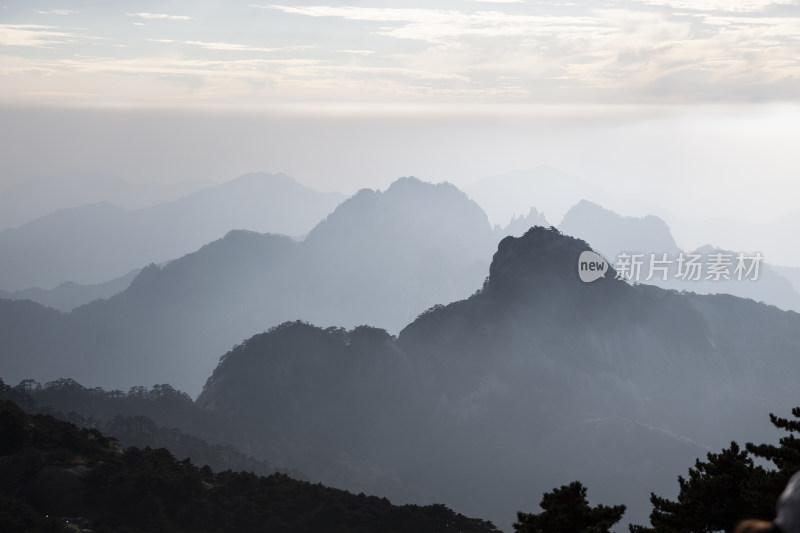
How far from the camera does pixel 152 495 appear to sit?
77875 mm

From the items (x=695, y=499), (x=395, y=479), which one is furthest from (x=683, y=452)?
(x=695, y=499)

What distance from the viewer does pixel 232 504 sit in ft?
266

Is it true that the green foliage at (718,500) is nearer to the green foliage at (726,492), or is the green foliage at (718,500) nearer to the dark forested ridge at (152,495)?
the green foliage at (726,492)

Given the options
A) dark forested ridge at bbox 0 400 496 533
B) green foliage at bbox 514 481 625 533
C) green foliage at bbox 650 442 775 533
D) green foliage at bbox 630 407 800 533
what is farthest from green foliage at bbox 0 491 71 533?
green foliage at bbox 650 442 775 533

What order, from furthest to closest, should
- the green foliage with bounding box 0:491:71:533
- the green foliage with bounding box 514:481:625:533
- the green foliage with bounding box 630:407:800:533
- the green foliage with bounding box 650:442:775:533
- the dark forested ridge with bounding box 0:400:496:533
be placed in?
the dark forested ridge with bounding box 0:400:496:533
the green foliage with bounding box 0:491:71:533
the green foliage with bounding box 650:442:775:533
the green foliage with bounding box 630:407:800:533
the green foliage with bounding box 514:481:625:533

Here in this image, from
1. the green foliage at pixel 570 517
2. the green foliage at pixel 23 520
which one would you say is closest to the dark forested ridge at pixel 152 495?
the green foliage at pixel 23 520

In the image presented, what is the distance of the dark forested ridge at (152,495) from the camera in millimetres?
75188

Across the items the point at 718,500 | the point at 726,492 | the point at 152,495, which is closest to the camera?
the point at 726,492

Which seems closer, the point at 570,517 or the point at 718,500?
the point at 570,517

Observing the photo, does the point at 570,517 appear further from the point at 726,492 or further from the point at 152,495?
the point at 152,495

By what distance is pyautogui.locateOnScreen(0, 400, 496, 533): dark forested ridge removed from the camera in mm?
75188

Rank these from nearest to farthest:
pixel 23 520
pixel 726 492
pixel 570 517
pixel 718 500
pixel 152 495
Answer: pixel 570 517 < pixel 726 492 < pixel 718 500 < pixel 23 520 < pixel 152 495

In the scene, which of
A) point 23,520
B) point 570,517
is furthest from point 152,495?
point 570,517

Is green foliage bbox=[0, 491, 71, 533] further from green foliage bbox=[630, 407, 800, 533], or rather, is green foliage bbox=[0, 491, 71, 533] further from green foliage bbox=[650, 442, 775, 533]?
green foliage bbox=[650, 442, 775, 533]
